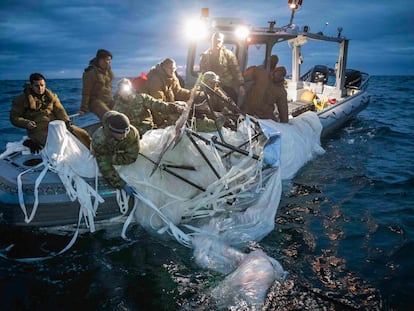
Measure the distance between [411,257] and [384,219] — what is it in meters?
1.23

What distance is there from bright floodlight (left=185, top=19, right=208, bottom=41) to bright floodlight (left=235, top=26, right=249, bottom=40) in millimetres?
812

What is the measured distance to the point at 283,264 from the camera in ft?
15.3

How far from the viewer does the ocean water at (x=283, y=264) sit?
13.1 ft

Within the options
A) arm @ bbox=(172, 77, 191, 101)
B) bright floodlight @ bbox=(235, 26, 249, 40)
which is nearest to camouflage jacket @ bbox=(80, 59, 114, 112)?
arm @ bbox=(172, 77, 191, 101)

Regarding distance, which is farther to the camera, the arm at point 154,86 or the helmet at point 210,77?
the arm at point 154,86

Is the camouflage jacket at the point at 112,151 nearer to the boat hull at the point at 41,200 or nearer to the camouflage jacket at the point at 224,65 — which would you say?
the boat hull at the point at 41,200

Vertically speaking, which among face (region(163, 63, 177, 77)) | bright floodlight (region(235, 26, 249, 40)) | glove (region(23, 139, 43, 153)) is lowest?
glove (region(23, 139, 43, 153))

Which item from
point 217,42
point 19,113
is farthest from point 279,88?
point 19,113

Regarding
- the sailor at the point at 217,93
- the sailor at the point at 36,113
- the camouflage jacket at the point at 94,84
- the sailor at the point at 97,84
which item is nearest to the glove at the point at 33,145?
the sailor at the point at 36,113

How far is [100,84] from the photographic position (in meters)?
6.80

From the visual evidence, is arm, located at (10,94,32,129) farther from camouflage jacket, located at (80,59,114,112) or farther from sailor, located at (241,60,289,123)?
sailor, located at (241,60,289,123)

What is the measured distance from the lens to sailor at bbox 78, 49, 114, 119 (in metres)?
6.64

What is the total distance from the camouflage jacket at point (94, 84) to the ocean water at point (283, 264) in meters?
2.87

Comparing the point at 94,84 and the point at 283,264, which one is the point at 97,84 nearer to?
the point at 94,84
